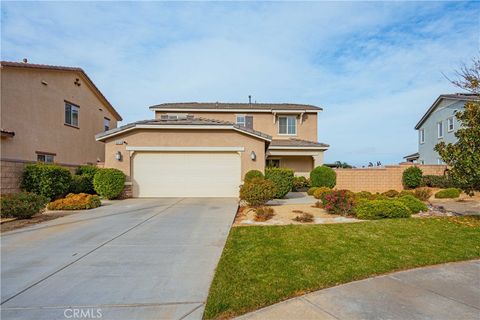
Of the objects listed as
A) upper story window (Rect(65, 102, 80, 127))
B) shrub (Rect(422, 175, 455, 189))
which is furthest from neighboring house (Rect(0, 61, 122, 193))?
shrub (Rect(422, 175, 455, 189))

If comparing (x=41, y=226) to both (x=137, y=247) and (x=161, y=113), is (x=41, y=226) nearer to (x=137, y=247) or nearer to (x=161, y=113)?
(x=137, y=247)

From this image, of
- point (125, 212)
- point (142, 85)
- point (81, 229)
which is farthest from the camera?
point (142, 85)

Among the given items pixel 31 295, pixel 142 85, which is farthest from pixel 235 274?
pixel 142 85

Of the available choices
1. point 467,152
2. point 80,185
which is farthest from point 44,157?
point 467,152

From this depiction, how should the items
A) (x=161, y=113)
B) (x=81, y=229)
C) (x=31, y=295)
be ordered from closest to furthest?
1. (x=31, y=295)
2. (x=81, y=229)
3. (x=161, y=113)

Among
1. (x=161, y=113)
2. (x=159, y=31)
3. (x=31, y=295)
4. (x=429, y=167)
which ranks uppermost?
(x=159, y=31)

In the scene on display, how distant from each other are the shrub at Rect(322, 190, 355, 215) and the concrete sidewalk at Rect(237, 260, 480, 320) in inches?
197

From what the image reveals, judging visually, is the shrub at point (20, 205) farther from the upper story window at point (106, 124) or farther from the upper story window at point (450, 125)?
the upper story window at point (450, 125)

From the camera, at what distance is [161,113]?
75.2 ft

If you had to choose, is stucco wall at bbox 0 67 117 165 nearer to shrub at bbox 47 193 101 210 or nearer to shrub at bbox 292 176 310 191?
shrub at bbox 47 193 101 210

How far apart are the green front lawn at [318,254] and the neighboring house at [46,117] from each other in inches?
390

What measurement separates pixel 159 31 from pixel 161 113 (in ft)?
38.2

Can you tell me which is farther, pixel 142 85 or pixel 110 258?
pixel 142 85

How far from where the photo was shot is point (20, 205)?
874cm
